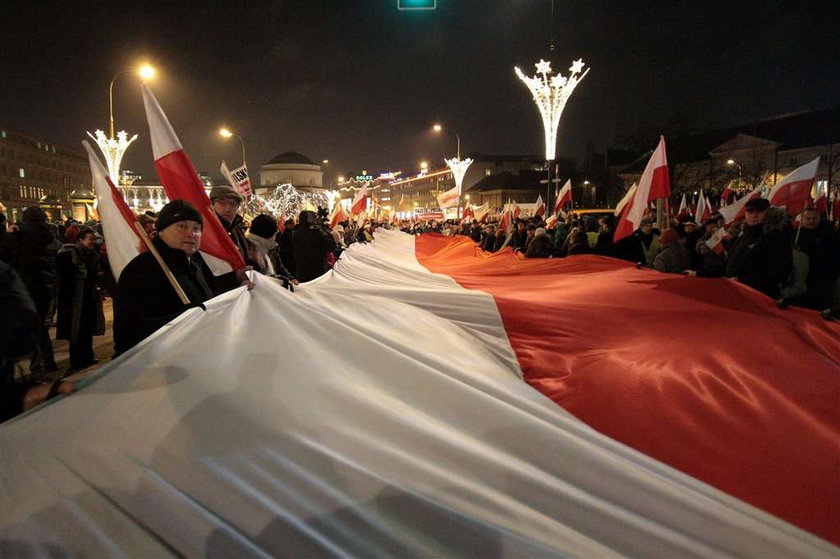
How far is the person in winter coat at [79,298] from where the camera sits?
6.91 m

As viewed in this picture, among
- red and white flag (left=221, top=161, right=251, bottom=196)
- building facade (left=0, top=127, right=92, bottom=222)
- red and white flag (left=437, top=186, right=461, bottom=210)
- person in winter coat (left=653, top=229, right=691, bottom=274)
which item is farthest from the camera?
building facade (left=0, top=127, right=92, bottom=222)

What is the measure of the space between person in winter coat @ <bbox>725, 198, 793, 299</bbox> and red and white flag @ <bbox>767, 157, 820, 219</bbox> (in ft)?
8.72

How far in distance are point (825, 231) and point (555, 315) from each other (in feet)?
12.4

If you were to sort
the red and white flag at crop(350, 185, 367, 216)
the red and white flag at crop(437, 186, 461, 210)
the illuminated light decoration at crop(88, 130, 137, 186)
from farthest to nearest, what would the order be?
the red and white flag at crop(437, 186, 461, 210) → the illuminated light decoration at crop(88, 130, 137, 186) → the red and white flag at crop(350, 185, 367, 216)

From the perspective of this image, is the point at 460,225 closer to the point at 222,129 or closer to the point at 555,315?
the point at 222,129

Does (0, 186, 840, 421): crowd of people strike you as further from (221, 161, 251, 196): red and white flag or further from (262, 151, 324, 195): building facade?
(262, 151, 324, 195): building facade

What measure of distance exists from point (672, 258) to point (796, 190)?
276cm

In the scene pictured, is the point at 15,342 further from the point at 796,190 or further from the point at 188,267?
the point at 796,190

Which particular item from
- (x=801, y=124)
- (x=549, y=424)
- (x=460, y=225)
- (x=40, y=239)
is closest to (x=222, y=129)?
(x=460, y=225)

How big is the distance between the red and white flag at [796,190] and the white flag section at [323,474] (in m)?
7.06

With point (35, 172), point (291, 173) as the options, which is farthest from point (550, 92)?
point (35, 172)

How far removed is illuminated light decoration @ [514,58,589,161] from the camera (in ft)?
53.4

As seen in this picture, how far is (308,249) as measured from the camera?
8477 mm

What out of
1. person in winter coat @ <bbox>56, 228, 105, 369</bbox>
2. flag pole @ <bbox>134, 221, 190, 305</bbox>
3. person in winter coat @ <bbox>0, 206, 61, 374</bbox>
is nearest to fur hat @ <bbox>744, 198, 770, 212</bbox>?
flag pole @ <bbox>134, 221, 190, 305</bbox>
